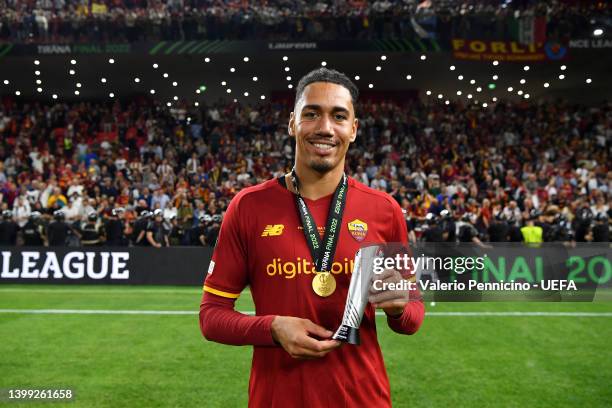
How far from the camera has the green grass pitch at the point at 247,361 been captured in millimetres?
5957

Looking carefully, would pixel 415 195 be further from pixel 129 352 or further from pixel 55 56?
pixel 55 56

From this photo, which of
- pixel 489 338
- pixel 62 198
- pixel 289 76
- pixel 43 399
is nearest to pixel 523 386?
pixel 489 338

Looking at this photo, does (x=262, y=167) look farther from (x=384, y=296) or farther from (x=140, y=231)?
(x=384, y=296)

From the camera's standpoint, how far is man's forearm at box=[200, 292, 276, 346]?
2.09m

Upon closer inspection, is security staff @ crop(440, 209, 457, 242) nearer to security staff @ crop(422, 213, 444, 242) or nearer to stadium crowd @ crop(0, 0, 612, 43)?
security staff @ crop(422, 213, 444, 242)

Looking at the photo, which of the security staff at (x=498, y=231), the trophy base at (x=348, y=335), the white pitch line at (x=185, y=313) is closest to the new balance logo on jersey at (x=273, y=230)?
the trophy base at (x=348, y=335)

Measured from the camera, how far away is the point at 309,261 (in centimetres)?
226

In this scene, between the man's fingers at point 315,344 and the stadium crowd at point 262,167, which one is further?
the stadium crowd at point 262,167

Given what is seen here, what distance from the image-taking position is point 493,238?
50.7 ft

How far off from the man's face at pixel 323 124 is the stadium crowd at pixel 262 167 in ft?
42.1

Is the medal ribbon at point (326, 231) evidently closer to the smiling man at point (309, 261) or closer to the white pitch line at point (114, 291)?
the smiling man at point (309, 261)

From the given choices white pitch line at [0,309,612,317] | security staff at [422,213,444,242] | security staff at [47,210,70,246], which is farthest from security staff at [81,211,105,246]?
security staff at [422,213,444,242]

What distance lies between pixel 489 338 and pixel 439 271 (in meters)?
6.63

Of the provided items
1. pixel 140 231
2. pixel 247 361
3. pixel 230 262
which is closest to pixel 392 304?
pixel 230 262
